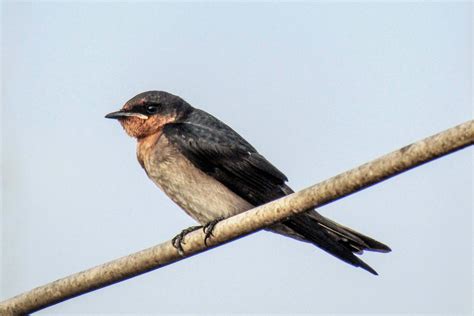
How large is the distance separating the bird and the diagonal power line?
1675mm

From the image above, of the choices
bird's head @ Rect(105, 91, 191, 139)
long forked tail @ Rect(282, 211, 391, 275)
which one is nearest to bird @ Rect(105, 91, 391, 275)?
bird's head @ Rect(105, 91, 191, 139)

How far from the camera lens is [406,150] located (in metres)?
3.08

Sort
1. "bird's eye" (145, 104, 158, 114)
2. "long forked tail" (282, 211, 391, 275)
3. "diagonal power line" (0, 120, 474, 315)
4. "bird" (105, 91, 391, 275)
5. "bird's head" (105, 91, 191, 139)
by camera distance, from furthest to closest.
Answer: "bird's eye" (145, 104, 158, 114), "bird's head" (105, 91, 191, 139), "bird" (105, 91, 391, 275), "long forked tail" (282, 211, 391, 275), "diagonal power line" (0, 120, 474, 315)

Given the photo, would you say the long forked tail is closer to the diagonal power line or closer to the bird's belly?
the bird's belly

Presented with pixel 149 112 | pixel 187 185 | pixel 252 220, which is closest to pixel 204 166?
pixel 187 185

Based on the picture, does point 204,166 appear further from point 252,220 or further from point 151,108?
point 252,220

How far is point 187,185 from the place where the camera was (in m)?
6.28

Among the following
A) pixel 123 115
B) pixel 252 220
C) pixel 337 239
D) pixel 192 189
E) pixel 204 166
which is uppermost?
pixel 123 115

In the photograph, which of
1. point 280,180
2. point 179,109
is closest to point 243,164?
point 280,180

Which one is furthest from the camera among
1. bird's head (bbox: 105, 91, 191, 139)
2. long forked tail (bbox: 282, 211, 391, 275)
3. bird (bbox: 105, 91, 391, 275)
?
bird's head (bbox: 105, 91, 191, 139)

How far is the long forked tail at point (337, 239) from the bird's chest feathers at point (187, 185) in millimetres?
735

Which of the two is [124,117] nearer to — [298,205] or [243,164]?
[243,164]

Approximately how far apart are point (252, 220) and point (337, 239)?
5.55 feet

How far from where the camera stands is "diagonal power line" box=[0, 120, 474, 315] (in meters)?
3.03
